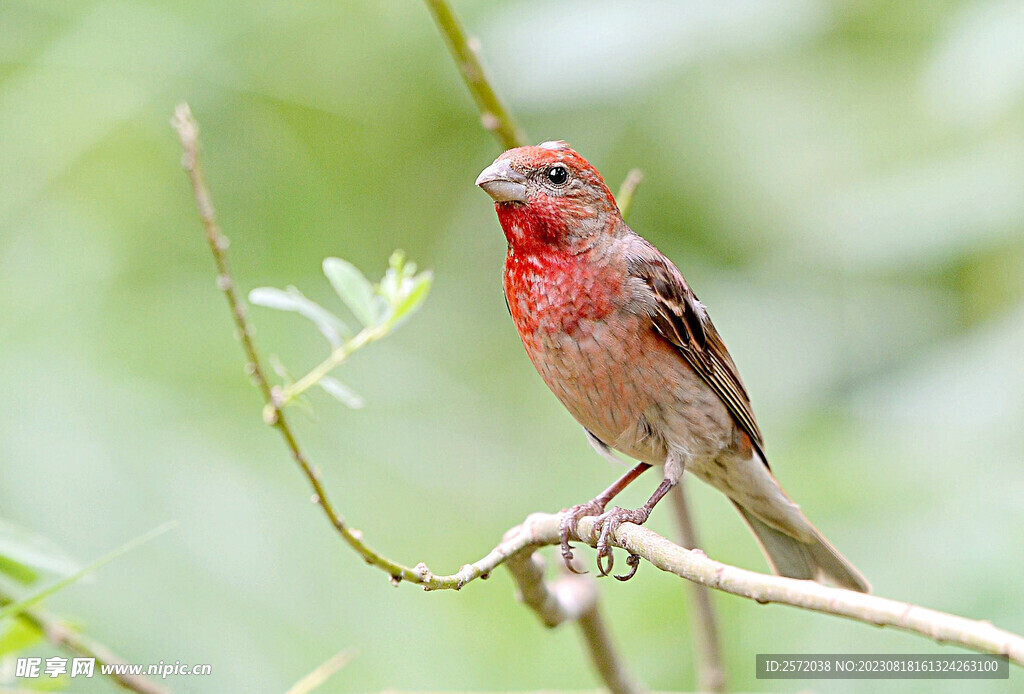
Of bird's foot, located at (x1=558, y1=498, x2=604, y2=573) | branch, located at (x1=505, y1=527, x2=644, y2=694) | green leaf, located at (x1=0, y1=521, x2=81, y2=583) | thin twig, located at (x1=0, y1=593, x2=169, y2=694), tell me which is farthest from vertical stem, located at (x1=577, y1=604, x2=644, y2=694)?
green leaf, located at (x1=0, y1=521, x2=81, y2=583)

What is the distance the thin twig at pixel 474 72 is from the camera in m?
3.04

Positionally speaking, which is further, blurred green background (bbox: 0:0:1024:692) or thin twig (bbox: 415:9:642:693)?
blurred green background (bbox: 0:0:1024:692)

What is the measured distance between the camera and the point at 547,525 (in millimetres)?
2598

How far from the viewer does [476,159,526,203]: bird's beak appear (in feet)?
9.57

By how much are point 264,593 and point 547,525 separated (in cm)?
244

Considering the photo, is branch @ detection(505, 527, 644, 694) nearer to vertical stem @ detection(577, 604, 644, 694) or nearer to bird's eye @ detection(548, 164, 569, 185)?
vertical stem @ detection(577, 604, 644, 694)

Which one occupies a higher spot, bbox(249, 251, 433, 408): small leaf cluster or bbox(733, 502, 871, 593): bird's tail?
bbox(249, 251, 433, 408): small leaf cluster

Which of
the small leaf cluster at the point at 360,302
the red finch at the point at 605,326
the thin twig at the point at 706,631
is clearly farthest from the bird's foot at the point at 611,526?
the small leaf cluster at the point at 360,302

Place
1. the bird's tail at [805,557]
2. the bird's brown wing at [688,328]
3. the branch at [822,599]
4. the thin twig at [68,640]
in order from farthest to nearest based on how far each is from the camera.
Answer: the bird's tail at [805,557] → the bird's brown wing at [688,328] → the thin twig at [68,640] → the branch at [822,599]

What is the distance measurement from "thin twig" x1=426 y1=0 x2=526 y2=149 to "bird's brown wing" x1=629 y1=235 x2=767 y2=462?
0.55 meters

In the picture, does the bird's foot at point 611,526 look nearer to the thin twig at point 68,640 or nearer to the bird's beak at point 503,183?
the bird's beak at point 503,183

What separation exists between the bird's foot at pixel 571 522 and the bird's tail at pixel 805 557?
0.86 metres

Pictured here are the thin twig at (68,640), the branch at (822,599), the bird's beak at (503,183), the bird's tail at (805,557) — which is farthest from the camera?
the bird's tail at (805,557)

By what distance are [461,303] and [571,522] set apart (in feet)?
12.1
